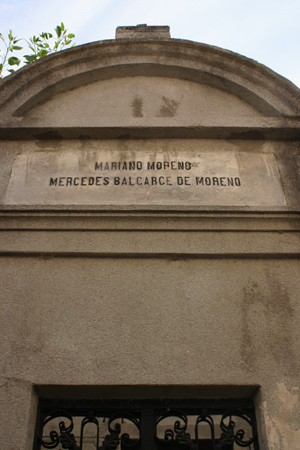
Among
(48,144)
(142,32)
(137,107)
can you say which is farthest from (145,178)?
(142,32)

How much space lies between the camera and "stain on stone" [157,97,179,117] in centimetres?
520

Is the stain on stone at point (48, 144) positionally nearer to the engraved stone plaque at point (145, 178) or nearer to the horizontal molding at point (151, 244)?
the engraved stone plaque at point (145, 178)

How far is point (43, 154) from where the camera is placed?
4906 millimetres

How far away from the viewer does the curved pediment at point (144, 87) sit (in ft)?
16.8

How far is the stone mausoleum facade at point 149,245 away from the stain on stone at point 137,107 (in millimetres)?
18

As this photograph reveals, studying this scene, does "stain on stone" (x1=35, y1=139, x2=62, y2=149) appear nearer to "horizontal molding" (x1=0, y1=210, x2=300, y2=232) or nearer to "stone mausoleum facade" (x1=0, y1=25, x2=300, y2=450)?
"stone mausoleum facade" (x1=0, y1=25, x2=300, y2=450)

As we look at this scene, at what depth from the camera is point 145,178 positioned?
4.71 m

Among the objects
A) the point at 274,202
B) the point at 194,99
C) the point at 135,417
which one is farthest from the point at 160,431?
the point at 194,99

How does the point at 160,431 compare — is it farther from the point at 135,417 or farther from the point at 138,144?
the point at 138,144

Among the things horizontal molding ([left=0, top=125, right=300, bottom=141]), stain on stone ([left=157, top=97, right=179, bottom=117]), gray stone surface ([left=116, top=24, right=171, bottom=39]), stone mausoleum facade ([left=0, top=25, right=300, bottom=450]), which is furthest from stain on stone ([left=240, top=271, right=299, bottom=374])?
gray stone surface ([left=116, top=24, right=171, bottom=39])

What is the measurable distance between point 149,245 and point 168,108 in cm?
172

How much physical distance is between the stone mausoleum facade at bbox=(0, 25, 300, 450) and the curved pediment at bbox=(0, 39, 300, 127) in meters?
0.02

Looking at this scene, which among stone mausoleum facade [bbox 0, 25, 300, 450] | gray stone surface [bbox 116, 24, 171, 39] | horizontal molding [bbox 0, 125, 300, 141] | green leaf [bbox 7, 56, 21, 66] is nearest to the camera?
stone mausoleum facade [bbox 0, 25, 300, 450]

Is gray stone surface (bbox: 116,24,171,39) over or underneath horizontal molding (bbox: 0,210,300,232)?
over
